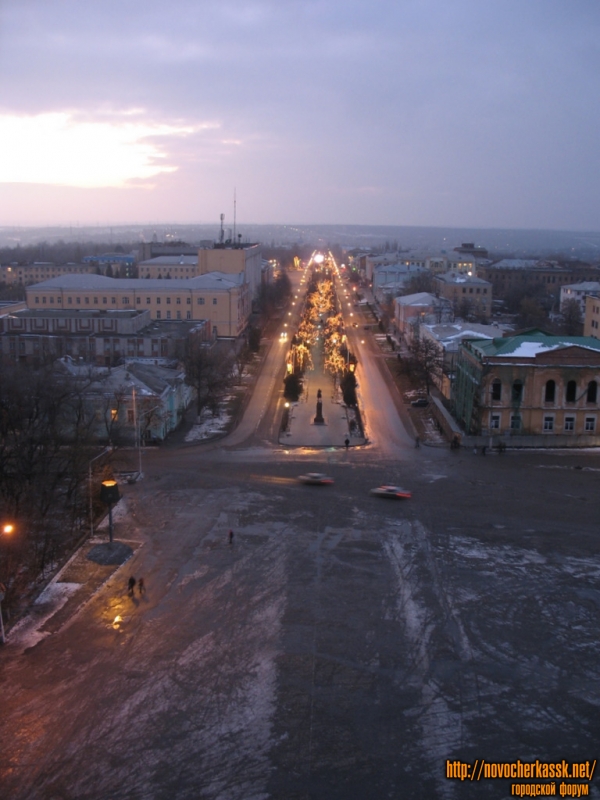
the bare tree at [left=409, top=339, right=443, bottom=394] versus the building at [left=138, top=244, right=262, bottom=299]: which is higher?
the building at [left=138, top=244, right=262, bottom=299]

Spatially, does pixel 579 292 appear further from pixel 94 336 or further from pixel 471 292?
pixel 94 336

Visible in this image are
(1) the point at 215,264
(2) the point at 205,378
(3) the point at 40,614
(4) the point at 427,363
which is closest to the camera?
(3) the point at 40,614

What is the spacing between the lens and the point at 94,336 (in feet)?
103

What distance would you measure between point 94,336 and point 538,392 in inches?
732

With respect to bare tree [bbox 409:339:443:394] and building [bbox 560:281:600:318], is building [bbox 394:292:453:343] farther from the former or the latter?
building [bbox 560:281:600:318]

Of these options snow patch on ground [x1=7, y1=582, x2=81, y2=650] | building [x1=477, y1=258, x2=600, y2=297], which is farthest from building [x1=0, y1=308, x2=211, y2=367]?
building [x1=477, y1=258, x2=600, y2=297]

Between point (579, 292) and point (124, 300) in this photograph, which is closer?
point (124, 300)

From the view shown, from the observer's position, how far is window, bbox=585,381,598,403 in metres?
21.7

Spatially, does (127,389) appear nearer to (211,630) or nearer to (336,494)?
(336,494)

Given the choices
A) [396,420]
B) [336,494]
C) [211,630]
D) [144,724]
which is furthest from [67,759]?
[396,420]

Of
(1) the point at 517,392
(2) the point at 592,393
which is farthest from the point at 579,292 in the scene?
(1) the point at 517,392

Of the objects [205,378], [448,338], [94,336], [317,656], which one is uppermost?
[448,338]

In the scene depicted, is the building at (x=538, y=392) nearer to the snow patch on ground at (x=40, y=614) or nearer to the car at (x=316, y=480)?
the car at (x=316, y=480)

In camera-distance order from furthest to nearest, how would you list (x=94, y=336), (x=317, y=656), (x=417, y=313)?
(x=417, y=313)
(x=94, y=336)
(x=317, y=656)
